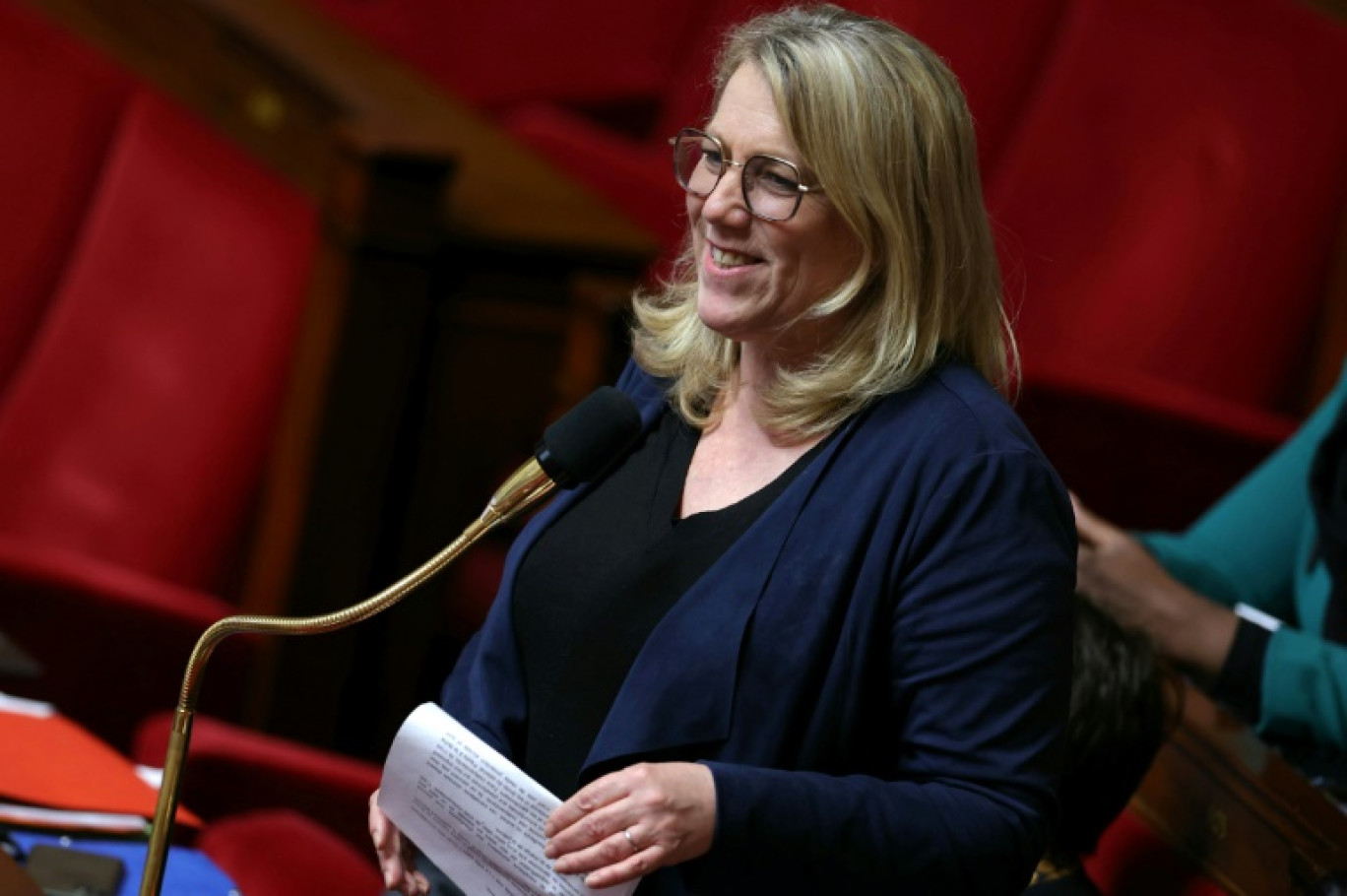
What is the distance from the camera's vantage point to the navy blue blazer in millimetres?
517

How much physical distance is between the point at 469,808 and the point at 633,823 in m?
0.08

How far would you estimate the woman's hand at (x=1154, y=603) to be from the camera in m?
0.78

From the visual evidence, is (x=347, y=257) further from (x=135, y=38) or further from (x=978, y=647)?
(x=978, y=647)

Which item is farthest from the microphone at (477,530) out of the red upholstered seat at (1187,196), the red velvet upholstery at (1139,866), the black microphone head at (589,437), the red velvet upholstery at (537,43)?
the red velvet upholstery at (537,43)

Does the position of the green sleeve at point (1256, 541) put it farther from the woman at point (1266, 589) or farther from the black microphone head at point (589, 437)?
the black microphone head at point (589, 437)

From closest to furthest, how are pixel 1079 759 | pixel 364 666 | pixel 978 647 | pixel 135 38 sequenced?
pixel 978 647
pixel 1079 759
pixel 364 666
pixel 135 38

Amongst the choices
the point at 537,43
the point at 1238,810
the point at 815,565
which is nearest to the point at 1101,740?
the point at 1238,810

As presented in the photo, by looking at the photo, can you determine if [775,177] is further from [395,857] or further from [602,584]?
[395,857]

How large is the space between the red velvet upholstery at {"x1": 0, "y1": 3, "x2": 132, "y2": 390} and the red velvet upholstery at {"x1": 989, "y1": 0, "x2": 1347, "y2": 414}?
538mm

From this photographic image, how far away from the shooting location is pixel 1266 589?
894 mm

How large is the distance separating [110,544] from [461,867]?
57cm

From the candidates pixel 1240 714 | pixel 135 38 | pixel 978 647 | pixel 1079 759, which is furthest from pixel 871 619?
pixel 135 38

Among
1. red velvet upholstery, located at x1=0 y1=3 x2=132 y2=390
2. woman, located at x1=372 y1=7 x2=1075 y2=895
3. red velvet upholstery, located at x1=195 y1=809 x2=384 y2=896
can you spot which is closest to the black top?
woman, located at x1=372 y1=7 x2=1075 y2=895

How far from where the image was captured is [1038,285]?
46.0 inches
